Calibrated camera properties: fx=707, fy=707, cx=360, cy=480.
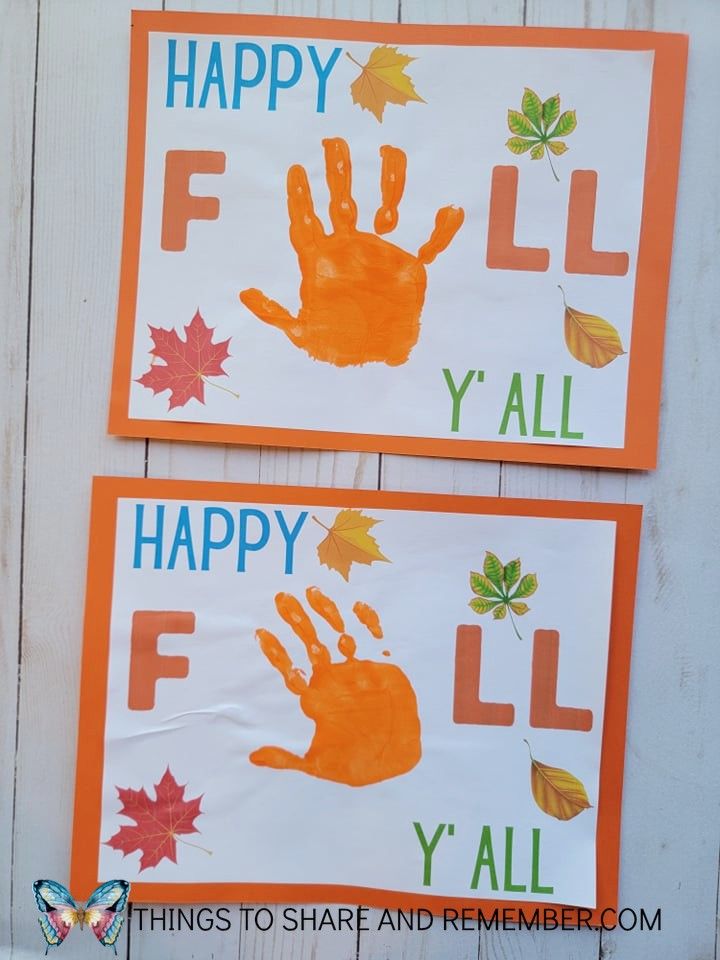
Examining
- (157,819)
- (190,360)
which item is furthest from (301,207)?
(157,819)

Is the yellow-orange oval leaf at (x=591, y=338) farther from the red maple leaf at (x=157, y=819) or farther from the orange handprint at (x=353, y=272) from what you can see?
the red maple leaf at (x=157, y=819)

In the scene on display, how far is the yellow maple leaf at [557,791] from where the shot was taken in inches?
21.4

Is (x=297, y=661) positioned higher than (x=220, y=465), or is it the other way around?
(x=220, y=465)

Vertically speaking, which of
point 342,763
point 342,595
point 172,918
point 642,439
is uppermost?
point 642,439

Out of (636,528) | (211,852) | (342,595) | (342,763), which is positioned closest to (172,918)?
(211,852)

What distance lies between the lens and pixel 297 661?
544mm

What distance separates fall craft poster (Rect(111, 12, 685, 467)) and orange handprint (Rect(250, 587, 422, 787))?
0.14 m

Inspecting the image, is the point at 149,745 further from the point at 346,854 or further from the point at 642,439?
the point at 642,439

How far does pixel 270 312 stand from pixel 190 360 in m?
0.07

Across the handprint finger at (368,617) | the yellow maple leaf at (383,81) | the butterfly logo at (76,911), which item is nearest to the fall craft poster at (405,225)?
the yellow maple leaf at (383,81)

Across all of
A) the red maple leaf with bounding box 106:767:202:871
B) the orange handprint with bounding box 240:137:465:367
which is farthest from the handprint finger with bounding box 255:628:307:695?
the orange handprint with bounding box 240:137:465:367

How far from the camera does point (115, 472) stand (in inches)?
21.8

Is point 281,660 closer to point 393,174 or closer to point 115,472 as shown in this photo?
point 115,472

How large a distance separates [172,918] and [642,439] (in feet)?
1.71
